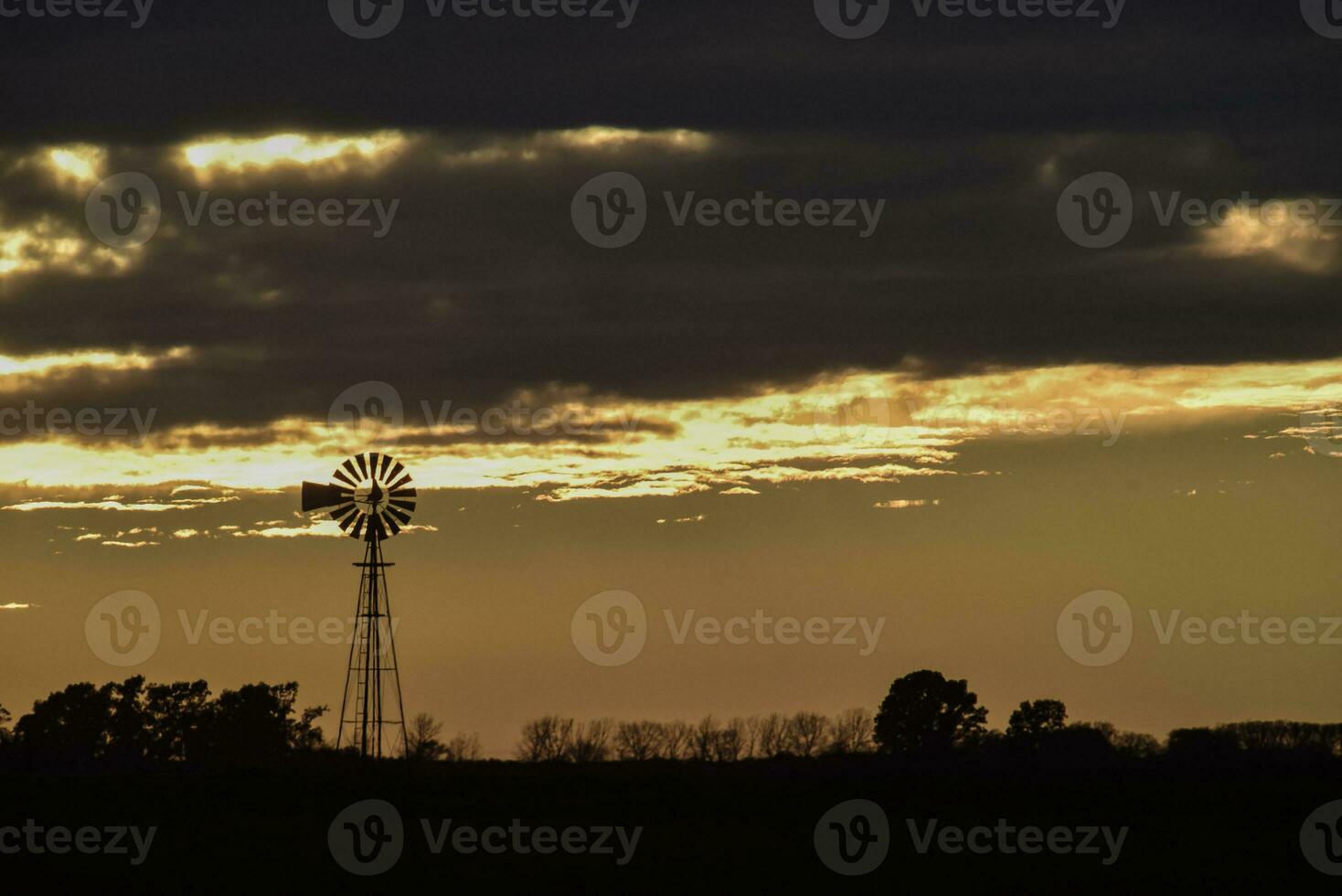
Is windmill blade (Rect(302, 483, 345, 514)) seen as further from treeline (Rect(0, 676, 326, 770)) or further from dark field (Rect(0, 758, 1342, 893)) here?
treeline (Rect(0, 676, 326, 770))

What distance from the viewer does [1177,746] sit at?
134500 mm

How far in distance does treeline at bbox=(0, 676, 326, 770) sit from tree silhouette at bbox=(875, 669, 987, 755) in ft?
161

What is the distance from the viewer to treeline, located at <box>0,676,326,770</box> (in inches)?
6019

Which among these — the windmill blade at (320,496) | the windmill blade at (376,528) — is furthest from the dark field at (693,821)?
the windmill blade at (320,496)

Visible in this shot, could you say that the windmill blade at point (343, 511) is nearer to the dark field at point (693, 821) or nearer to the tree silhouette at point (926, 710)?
the dark field at point (693, 821)

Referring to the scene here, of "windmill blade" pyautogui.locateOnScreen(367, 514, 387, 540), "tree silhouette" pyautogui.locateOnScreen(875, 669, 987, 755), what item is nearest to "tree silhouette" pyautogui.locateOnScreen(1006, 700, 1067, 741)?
"tree silhouette" pyautogui.locateOnScreen(875, 669, 987, 755)

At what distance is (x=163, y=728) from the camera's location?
16450 cm

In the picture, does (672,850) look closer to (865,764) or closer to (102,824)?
(102,824)

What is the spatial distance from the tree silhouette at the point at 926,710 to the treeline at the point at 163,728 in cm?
4909

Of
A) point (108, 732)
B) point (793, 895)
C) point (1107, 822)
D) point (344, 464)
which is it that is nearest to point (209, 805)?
point (344, 464)

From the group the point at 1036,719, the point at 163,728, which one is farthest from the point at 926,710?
the point at 163,728

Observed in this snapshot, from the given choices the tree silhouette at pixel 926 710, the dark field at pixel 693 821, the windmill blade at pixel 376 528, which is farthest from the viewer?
the tree silhouette at pixel 926 710

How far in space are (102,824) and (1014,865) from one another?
3581cm

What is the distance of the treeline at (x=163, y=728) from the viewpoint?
152875mm
